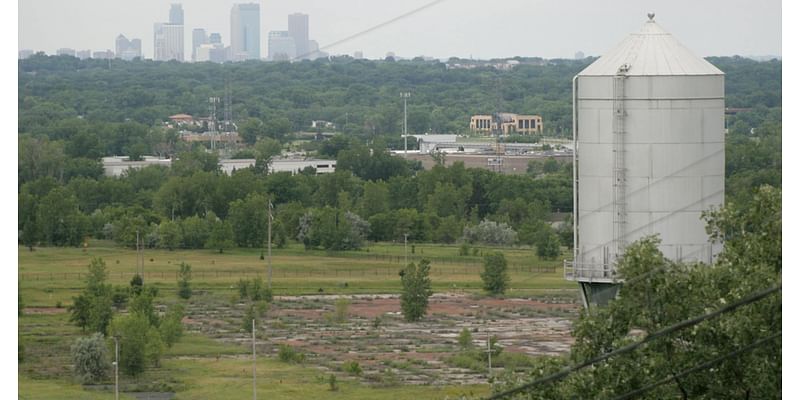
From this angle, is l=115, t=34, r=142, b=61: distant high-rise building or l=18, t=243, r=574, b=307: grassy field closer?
l=18, t=243, r=574, b=307: grassy field

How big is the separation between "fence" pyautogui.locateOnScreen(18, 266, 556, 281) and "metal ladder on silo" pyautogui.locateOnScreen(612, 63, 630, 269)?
23.4m

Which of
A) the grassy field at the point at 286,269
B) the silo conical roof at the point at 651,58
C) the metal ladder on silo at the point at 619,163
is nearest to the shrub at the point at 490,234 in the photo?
the grassy field at the point at 286,269

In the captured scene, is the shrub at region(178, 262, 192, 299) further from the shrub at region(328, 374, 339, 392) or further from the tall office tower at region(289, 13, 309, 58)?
the tall office tower at region(289, 13, 309, 58)

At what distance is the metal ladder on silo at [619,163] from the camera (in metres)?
13.0

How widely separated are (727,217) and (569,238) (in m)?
29.5

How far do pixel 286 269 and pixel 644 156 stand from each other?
2566 centimetres

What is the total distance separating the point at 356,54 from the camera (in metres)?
115

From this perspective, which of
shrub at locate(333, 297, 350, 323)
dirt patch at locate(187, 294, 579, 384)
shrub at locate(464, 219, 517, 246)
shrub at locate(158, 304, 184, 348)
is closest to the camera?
dirt patch at locate(187, 294, 579, 384)

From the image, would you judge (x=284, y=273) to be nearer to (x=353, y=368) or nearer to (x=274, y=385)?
(x=353, y=368)

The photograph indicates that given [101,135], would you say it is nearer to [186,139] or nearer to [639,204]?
[186,139]

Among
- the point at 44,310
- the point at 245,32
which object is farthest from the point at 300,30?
the point at 44,310

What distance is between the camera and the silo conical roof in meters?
13.5

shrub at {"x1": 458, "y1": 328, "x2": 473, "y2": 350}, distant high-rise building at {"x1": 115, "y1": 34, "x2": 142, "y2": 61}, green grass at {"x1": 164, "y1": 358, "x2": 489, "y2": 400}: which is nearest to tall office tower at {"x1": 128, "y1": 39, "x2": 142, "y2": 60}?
distant high-rise building at {"x1": 115, "y1": 34, "x2": 142, "y2": 61}

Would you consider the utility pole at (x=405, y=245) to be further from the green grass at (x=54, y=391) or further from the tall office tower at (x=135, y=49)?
the tall office tower at (x=135, y=49)
